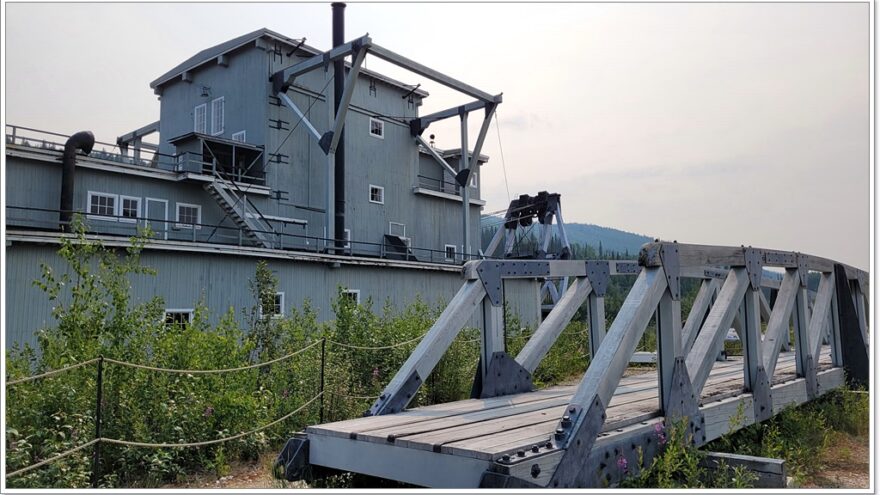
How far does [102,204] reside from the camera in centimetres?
2109

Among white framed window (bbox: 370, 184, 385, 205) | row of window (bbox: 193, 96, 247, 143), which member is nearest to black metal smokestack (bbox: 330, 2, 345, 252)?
white framed window (bbox: 370, 184, 385, 205)

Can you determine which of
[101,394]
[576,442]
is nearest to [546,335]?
[576,442]

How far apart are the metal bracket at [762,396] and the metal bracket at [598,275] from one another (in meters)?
1.96

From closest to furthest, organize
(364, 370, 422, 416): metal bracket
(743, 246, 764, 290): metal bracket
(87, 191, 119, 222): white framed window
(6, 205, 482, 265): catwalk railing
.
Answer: (364, 370, 422, 416): metal bracket, (743, 246, 764, 290): metal bracket, (6, 205, 482, 265): catwalk railing, (87, 191, 119, 222): white framed window

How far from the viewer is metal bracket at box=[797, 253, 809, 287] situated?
7.70m

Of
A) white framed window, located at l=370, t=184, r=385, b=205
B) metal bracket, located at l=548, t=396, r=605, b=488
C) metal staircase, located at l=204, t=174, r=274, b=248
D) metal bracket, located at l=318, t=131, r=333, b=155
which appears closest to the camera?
metal bracket, located at l=548, t=396, r=605, b=488

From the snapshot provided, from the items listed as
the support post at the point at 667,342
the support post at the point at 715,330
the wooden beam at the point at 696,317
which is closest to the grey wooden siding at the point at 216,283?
the wooden beam at the point at 696,317

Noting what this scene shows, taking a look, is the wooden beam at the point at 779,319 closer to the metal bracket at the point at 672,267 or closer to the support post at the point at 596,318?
the support post at the point at 596,318

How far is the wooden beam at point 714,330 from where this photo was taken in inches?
224

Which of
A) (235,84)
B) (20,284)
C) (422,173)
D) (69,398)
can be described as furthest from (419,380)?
(422,173)

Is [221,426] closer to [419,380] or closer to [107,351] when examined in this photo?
[107,351]

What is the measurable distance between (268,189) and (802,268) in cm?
2037

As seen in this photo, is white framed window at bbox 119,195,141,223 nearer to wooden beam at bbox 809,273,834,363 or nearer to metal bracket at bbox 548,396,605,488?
wooden beam at bbox 809,273,834,363

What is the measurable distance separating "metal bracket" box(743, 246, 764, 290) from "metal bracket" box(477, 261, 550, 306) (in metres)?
2.04
